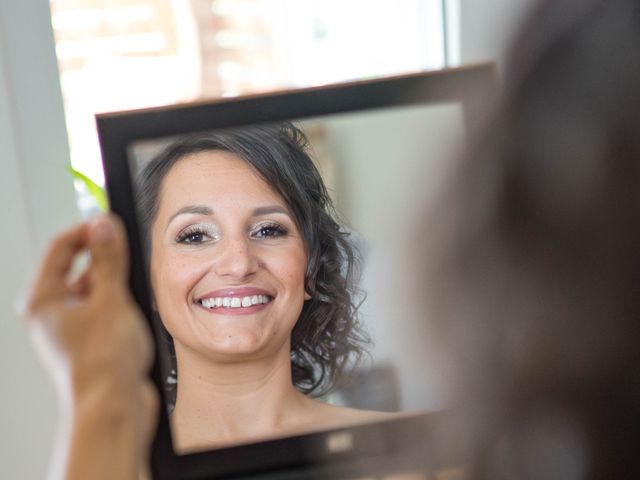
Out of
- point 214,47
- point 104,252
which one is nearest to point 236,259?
point 104,252

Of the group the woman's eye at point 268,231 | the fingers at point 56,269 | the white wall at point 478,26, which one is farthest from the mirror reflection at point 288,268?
the white wall at point 478,26

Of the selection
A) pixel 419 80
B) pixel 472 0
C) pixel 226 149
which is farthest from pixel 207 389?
pixel 472 0

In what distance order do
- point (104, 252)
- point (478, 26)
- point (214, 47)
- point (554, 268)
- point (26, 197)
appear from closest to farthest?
point (104, 252) → point (554, 268) → point (26, 197) → point (478, 26) → point (214, 47)

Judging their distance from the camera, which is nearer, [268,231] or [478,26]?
[268,231]

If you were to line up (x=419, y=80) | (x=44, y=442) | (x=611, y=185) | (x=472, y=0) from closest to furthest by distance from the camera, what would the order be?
(x=611, y=185) < (x=419, y=80) < (x=44, y=442) < (x=472, y=0)

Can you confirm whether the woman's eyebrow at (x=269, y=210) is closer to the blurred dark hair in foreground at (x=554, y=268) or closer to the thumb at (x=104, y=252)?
the blurred dark hair in foreground at (x=554, y=268)

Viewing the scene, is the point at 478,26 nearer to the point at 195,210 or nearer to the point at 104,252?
the point at 195,210

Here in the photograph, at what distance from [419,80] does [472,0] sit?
43 centimetres

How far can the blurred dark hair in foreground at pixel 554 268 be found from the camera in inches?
27.6

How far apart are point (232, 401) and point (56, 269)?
0.27m

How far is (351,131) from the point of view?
78cm

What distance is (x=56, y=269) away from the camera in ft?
1.87

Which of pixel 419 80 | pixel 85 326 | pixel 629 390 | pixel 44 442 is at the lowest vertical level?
pixel 44 442

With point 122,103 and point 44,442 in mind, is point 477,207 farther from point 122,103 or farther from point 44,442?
point 122,103
